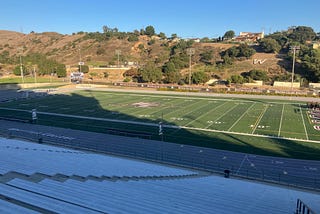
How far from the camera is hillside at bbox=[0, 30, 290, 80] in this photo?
88688 millimetres

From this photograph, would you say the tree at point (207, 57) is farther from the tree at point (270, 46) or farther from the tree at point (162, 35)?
the tree at point (162, 35)

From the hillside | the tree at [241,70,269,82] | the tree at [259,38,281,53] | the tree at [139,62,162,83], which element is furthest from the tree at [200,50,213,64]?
the tree at [139,62,162,83]

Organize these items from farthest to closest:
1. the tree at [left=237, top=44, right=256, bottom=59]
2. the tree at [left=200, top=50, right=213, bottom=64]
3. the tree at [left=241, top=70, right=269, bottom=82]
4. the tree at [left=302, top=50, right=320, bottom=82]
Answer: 1. the tree at [left=200, top=50, right=213, bottom=64]
2. the tree at [left=237, top=44, right=256, bottom=59]
3. the tree at [left=241, top=70, right=269, bottom=82]
4. the tree at [left=302, top=50, right=320, bottom=82]

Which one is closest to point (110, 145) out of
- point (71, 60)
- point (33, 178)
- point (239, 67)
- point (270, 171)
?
point (270, 171)

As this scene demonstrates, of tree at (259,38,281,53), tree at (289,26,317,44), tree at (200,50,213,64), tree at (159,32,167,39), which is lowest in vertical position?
tree at (200,50,213,64)

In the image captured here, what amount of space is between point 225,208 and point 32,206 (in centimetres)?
596

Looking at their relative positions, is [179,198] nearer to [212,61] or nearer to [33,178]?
[33,178]

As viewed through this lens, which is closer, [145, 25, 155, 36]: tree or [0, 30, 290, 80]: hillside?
[0, 30, 290, 80]: hillside

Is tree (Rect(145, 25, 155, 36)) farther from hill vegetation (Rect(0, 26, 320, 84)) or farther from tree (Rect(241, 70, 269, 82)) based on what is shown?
tree (Rect(241, 70, 269, 82))

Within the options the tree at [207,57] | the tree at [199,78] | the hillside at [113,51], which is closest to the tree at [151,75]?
the tree at [199,78]

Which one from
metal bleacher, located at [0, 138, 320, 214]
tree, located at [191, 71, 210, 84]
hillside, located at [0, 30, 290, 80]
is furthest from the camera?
hillside, located at [0, 30, 290, 80]

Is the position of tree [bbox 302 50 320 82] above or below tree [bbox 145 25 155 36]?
below

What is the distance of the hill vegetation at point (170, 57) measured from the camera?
7688 centimetres

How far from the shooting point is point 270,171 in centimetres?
1962
